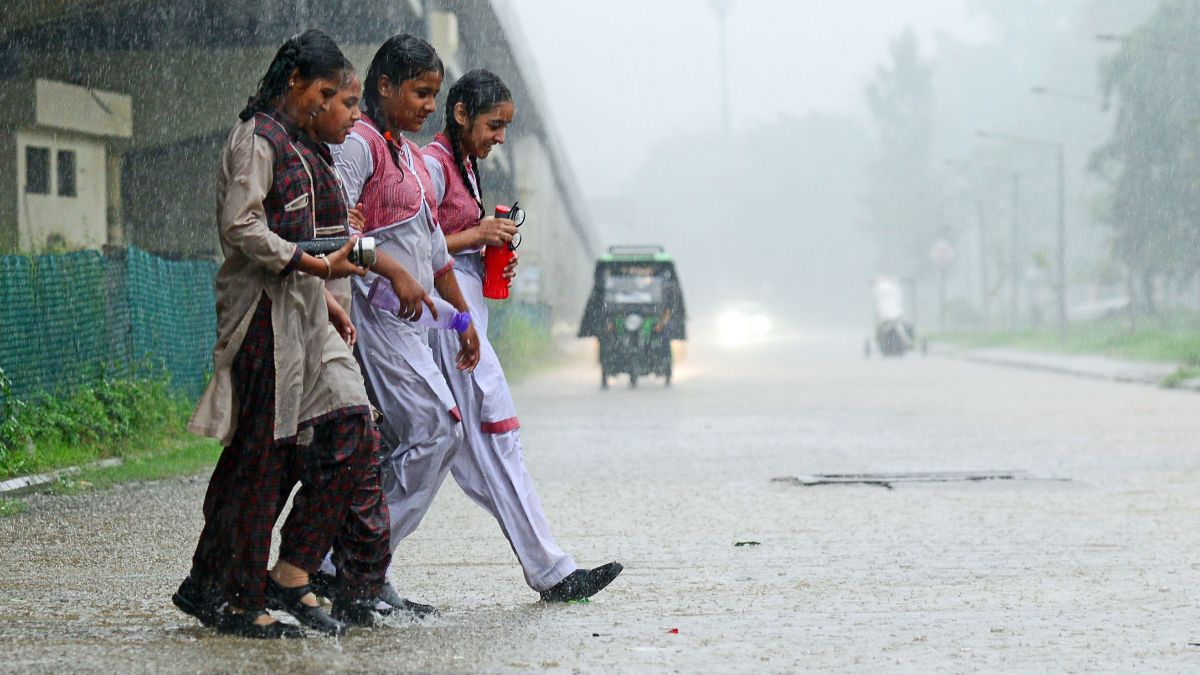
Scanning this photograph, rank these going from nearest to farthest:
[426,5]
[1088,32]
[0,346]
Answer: [0,346] → [426,5] → [1088,32]

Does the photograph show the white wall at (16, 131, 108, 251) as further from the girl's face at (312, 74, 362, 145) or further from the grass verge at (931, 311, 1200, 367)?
the girl's face at (312, 74, 362, 145)

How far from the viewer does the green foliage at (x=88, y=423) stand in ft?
36.8

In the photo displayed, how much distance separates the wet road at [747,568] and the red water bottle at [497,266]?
3.47 feet

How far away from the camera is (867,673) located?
15.9 feet

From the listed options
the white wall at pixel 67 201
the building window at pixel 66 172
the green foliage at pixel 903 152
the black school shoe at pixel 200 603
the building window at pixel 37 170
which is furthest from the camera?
the green foliage at pixel 903 152

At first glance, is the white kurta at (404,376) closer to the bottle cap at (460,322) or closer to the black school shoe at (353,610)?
the bottle cap at (460,322)

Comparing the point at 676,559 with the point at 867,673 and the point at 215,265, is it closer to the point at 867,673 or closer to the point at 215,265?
the point at 867,673

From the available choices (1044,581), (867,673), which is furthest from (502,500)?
(1044,581)

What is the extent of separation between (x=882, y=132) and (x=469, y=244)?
9966cm

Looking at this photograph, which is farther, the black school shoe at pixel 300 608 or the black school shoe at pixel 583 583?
the black school shoe at pixel 583 583

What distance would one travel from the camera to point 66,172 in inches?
1131

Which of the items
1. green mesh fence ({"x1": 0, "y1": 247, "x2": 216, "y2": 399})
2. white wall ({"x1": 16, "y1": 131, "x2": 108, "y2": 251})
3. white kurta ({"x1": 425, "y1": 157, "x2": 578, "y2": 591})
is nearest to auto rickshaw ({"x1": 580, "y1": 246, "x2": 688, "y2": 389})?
white wall ({"x1": 16, "y1": 131, "x2": 108, "y2": 251})

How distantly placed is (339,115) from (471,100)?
790mm

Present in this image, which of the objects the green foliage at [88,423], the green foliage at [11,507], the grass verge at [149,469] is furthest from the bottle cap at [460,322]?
the green foliage at [88,423]
